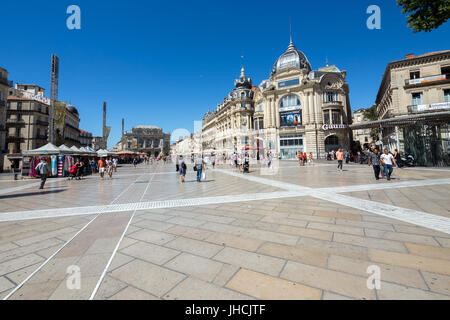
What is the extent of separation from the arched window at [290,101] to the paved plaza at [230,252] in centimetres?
3798

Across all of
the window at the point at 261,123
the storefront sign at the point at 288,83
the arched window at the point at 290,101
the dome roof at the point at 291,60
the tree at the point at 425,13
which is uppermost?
the dome roof at the point at 291,60

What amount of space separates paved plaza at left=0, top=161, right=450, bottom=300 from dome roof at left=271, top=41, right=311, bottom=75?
42.4 m

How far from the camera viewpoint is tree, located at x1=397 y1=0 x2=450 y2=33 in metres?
7.67

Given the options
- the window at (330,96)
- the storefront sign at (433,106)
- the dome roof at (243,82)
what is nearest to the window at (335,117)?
the window at (330,96)

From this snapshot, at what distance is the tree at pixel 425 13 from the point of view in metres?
7.67

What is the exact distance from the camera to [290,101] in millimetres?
40531

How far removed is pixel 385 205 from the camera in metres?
5.16

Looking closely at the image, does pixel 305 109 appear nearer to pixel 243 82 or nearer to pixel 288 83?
pixel 288 83

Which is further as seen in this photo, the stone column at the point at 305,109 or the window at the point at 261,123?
the window at the point at 261,123

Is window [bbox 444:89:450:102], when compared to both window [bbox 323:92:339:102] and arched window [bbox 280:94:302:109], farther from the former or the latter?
arched window [bbox 280:94:302:109]

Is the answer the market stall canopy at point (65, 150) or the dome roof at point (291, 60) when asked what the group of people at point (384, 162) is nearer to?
the market stall canopy at point (65, 150)

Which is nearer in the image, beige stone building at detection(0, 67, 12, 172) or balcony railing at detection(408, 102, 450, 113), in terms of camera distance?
balcony railing at detection(408, 102, 450, 113)

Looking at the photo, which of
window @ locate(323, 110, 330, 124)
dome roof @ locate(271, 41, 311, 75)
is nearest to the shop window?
window @ locate(323, 110, 330, 124)

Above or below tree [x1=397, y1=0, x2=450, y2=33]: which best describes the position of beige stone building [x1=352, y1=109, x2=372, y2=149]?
above
